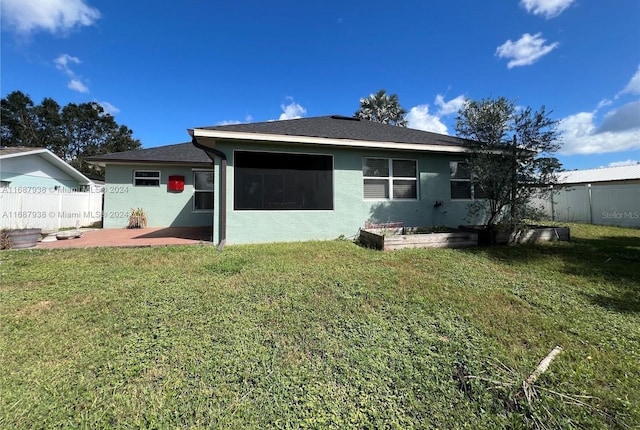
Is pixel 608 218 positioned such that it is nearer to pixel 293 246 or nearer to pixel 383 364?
pixel 293 246

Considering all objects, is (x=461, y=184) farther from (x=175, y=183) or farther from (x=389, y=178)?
(x=175, y=183)

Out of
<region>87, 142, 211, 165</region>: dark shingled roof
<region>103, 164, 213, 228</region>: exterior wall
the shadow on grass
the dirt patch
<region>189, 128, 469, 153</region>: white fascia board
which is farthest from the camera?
<region>103, 164, 213, 228</region>: exterior wall

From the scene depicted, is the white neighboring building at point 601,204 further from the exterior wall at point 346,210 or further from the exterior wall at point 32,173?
the exterior wall at point 32,173

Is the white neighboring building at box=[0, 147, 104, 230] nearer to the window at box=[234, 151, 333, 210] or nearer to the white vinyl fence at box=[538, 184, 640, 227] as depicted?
the window at box=[234, 151, 333, 210]

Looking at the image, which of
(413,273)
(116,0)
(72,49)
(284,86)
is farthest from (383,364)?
(72,49)

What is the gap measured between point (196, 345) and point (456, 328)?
9.04ft

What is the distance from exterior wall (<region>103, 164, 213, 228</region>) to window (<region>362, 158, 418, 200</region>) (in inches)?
272

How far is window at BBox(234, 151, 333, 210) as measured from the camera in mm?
6812

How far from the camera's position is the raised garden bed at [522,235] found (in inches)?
270

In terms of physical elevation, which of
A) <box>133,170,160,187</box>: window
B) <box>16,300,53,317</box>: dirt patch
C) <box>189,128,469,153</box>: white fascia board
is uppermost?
<box>189,128,469,153</box>: white fascia board

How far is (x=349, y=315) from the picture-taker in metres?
3.15

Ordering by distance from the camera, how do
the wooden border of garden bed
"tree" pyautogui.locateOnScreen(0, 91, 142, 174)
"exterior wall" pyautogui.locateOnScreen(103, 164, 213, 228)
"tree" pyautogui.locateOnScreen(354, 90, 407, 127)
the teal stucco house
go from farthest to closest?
1. "tree" pyautogui.locateOnScreen(0, 91, 142, 174)
2. "tree" pyautogui.locateOnScreen(354, 90, 407, 127)
3. "exterior wall" pyautogui.locateOnScreen(103, 164, 213, 228)
4. the teal stucco house
5. the wooden border of garden bed

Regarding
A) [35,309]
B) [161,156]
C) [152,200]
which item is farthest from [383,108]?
[35,309]

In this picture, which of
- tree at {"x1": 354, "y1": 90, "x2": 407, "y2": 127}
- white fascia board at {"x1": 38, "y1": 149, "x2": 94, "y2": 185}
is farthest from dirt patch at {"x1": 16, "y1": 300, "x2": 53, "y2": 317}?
tree at {"x1": 354, "y1": 90, "x2": 407, "y2": 127}
